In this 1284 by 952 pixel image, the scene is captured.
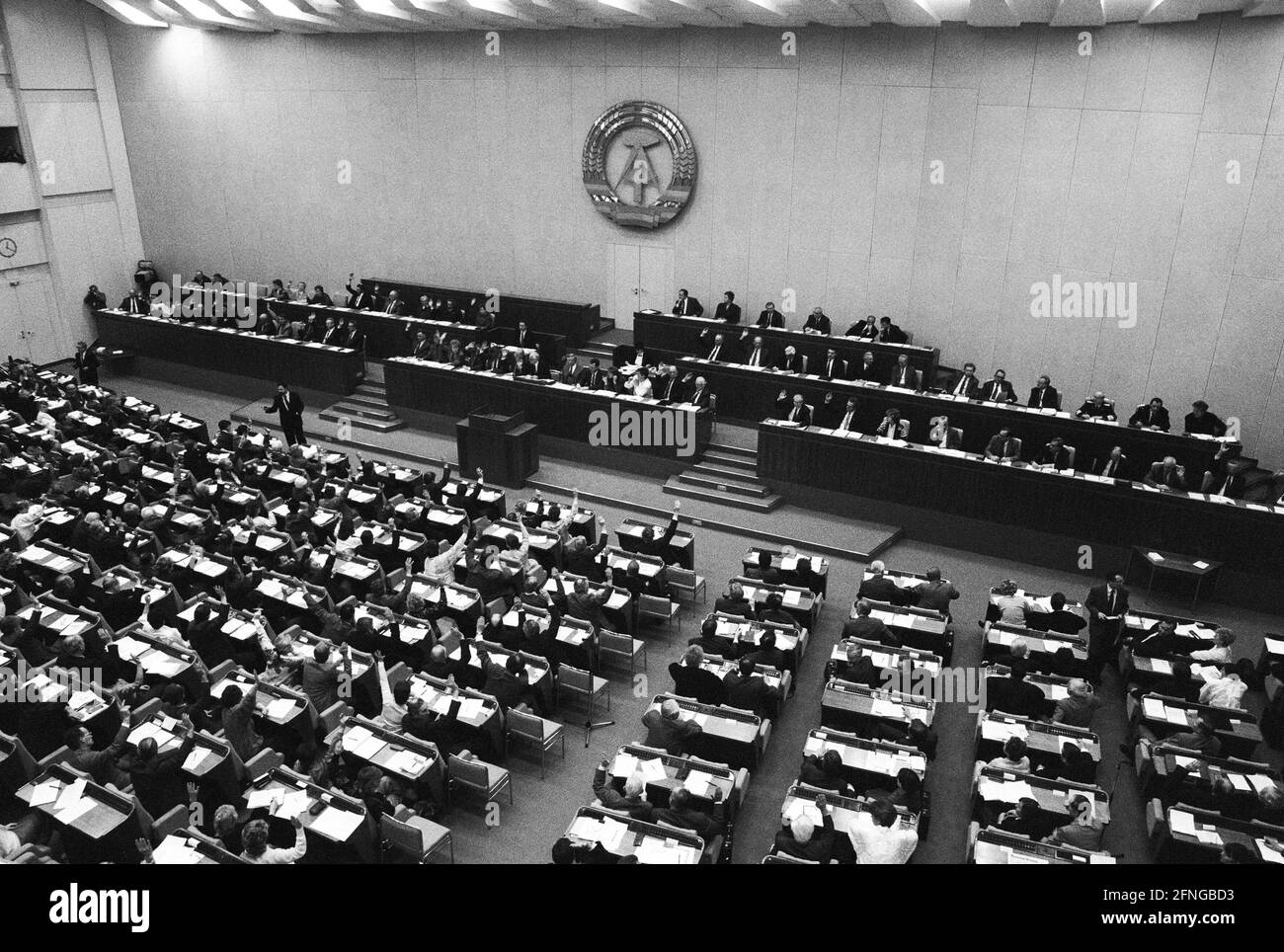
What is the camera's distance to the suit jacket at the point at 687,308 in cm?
1939

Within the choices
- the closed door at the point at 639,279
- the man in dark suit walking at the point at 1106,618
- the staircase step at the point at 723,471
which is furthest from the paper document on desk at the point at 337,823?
the closed door at the point at 639,279

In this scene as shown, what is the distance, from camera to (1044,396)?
15.4 m

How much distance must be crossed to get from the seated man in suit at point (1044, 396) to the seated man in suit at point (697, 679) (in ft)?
30.4

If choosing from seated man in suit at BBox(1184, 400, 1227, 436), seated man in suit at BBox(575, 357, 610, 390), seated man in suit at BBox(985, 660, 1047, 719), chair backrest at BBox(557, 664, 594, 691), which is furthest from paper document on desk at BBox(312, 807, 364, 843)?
seated man in suit at BBox(1184, 400, 1227, 436)

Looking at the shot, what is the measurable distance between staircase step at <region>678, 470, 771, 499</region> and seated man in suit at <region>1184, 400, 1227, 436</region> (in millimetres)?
6575

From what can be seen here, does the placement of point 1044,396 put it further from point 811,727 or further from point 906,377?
point 811,727

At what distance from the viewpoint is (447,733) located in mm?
8289

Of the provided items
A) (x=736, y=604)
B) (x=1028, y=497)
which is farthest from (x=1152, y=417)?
(x=736, y=604)

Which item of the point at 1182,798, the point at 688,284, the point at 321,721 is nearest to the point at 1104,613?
the point at 1182,798

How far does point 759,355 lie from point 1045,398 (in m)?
5.11

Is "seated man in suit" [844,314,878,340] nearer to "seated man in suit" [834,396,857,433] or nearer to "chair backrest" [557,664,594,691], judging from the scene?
"seated man in suit" [834,396,857,433]
